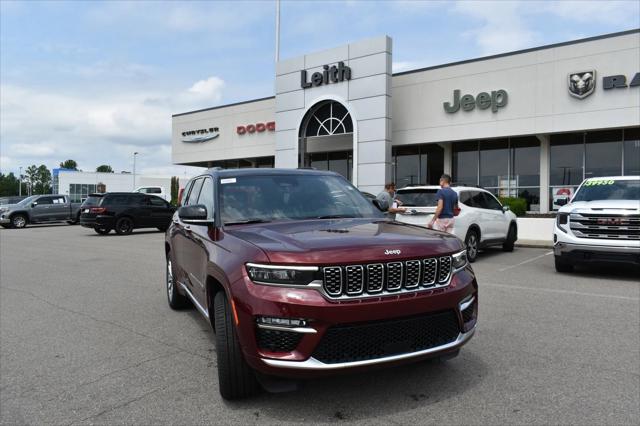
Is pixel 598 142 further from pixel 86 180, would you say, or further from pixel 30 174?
pixel 30 174

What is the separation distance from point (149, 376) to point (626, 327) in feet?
16.4

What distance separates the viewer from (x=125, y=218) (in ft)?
67.1

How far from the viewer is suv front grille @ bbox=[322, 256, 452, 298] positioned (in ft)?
10.2

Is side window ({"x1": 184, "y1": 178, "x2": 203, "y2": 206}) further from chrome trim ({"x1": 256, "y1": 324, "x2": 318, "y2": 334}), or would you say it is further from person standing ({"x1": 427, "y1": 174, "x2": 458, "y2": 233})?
person standing ({"x1": 427, "y1": 174, "x2": 458, "y2": 233})

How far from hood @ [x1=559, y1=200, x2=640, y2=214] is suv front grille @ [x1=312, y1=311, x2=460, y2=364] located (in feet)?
22.6

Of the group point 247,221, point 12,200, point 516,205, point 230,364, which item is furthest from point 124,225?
A: point 230,364

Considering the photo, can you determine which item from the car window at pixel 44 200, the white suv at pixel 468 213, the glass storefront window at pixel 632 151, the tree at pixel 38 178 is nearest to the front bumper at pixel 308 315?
the white suv at pixel 468 213

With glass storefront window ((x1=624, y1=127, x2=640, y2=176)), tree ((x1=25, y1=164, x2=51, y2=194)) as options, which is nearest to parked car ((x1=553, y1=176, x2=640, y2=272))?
glass storefront window ((x1=624, y1=127, x2=640, y2=176))

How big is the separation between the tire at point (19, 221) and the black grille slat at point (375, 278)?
28.7 metres

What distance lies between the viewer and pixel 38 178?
476ft

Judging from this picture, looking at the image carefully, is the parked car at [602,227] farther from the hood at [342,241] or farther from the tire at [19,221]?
the tire at [19,221]

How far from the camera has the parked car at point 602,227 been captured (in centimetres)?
859

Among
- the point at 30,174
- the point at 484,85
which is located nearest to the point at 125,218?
the point at 484,85

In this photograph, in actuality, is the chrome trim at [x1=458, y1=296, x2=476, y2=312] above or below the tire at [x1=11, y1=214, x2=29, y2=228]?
above
